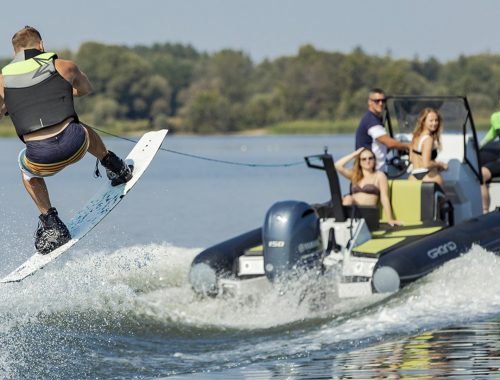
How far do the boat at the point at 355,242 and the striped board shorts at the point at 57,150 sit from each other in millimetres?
3565

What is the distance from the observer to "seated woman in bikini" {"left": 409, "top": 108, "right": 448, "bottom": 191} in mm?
14516

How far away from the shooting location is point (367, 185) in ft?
46.5

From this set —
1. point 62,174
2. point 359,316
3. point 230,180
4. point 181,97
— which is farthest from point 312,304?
point 181,97

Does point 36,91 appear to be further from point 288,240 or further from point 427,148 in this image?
point 427,148

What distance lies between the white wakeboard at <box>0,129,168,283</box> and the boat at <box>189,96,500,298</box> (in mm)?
2323

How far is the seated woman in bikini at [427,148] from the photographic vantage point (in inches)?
571

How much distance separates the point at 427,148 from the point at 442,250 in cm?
152

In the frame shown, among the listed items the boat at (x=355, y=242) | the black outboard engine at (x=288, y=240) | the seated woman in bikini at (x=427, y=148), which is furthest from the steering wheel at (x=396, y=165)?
the black outboard engine at (x=288, y=240)

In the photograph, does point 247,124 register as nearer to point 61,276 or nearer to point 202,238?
point 202,238

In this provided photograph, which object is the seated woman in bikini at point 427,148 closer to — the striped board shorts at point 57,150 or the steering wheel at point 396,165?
the steering wheel at point 396,165

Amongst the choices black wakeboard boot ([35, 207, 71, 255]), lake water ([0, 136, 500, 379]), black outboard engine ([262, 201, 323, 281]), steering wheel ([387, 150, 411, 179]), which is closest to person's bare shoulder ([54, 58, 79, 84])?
black wakeboard boot ([35, 207, 71, 255])

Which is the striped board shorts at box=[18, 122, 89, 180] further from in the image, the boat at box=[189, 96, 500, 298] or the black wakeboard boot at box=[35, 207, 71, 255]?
the boat at box=[189, 96, 500, 298]

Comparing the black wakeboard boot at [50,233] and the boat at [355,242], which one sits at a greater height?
the black wakeboard boot at [50,233]

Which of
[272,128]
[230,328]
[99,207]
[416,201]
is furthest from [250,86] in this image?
[99,207]
